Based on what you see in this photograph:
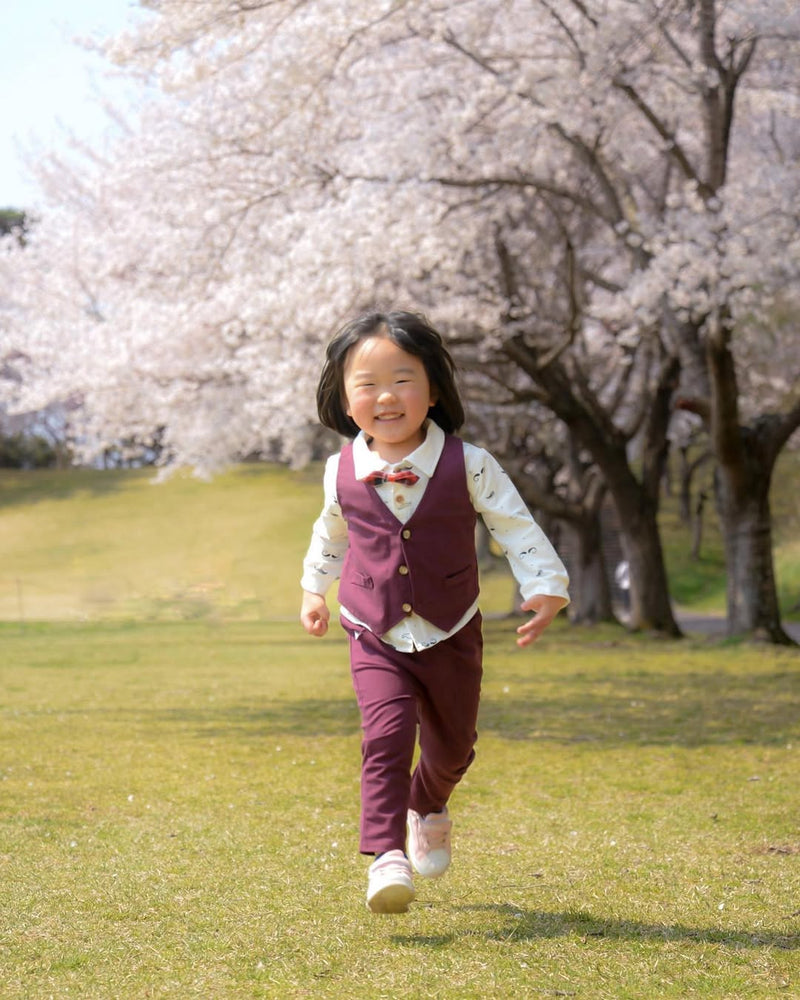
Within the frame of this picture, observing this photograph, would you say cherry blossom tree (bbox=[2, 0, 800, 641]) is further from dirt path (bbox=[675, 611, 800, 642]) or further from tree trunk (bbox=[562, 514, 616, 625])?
dirt path (bbox=[675, 611, 800, 642])

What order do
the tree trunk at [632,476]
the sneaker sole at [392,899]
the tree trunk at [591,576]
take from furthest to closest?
the tree trunk at [591,576] → the tree trunk at [632,476] → the sneaker sole at [392,899]

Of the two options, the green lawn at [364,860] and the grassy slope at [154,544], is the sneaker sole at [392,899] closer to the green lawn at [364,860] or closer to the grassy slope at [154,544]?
the green lawn at [364,860]

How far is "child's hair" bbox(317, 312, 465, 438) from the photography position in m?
3.82

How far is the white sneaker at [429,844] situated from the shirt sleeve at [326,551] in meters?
0.74

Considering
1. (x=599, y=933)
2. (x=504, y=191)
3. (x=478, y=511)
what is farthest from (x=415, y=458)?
(x=504, y=191)

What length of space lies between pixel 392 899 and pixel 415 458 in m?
1.21

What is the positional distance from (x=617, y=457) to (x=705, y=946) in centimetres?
1370

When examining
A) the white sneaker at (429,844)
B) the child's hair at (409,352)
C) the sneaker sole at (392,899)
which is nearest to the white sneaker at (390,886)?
the sneaker sole at (392,899)

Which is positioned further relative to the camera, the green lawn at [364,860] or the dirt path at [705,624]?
the dirt path at [705,624]

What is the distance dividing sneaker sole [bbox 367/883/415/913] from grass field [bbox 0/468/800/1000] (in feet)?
0.32

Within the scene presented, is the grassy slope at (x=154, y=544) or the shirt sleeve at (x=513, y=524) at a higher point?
the shirt sleeve at (x=513, y=524)

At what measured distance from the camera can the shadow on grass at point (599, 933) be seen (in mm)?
3352

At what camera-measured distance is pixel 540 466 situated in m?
24.7

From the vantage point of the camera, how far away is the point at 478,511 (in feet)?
12.4
